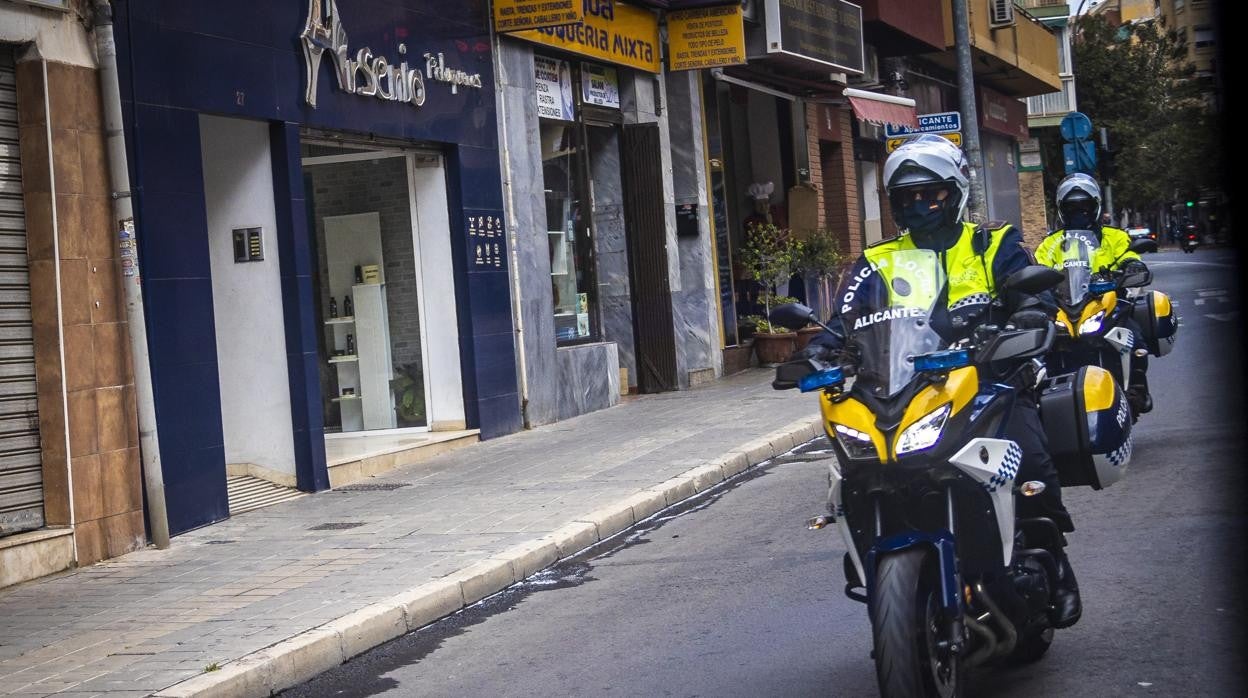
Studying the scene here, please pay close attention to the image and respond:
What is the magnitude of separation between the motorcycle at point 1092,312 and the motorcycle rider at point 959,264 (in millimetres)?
4095

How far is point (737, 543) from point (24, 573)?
4.10 metres

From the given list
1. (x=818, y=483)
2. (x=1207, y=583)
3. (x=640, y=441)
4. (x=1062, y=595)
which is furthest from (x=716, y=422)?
(x=1062, y=595)

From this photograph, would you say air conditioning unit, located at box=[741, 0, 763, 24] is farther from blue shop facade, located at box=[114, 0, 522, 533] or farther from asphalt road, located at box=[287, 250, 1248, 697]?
asphalt road, located at box=[287, 250, 1248, 697]

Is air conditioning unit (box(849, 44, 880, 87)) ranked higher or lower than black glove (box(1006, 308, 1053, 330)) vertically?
higher

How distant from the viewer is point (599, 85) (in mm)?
17531

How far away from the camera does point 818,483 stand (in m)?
10.6

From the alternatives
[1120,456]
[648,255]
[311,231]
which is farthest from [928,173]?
[648,255]

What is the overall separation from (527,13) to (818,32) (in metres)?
6.82

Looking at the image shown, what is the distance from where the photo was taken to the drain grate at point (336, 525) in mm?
9852

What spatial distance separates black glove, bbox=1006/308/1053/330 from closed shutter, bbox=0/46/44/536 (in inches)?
252

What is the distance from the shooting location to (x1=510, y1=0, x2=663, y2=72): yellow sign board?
16.1 meters

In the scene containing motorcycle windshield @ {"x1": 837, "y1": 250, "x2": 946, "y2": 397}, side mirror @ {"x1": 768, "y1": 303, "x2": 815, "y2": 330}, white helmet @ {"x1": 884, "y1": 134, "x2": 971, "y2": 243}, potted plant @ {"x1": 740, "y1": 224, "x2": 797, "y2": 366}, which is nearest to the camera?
motorcycle windshield @ {"x1": 837, "y1": 250, "x2": 946, "y2": 397}

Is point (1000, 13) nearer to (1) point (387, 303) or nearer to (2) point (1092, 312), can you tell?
(1) point (387, 303)

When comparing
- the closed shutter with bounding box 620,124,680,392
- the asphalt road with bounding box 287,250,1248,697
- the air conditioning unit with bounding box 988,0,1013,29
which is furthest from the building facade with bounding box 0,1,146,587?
the air conditioning unit with bounding box 988,0,1013,29
